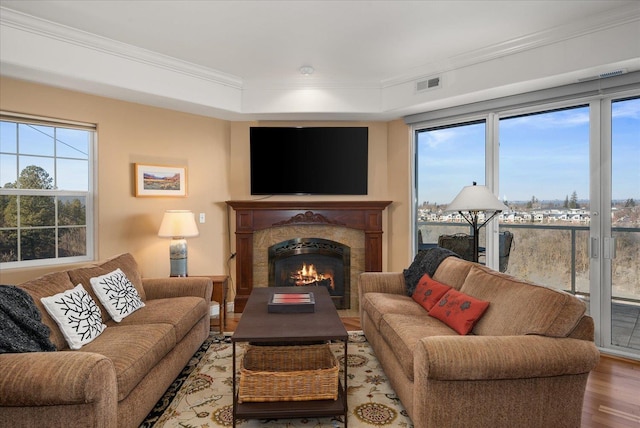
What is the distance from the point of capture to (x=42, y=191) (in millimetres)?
3566

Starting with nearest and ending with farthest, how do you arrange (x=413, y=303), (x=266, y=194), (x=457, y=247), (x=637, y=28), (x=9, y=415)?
(x=9, y=415) → (x=637, y=28) → (x=413, y=303) → (x=457, y=247) → (x=266, y=194)

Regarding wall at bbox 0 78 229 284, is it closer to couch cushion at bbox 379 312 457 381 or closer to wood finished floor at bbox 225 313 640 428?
couch cushion at bbox 379 312 457 381

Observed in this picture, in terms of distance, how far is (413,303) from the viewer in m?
3.10

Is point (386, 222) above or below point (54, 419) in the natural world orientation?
above

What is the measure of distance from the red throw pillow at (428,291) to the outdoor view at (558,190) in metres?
1.30

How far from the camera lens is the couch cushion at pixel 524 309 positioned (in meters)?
1.91

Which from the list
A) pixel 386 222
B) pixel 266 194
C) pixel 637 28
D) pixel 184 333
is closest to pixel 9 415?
pixel 184 333

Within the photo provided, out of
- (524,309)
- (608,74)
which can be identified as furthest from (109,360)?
(608,74)

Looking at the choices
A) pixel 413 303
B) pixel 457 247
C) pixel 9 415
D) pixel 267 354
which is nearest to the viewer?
pixel 9 415

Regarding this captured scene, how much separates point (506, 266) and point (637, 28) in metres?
2.28

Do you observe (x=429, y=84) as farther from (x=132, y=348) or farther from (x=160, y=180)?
(x=132, y=348)

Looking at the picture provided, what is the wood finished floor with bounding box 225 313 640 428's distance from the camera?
2209 mm

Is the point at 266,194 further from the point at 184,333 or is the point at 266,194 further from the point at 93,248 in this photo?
the point at 184,333

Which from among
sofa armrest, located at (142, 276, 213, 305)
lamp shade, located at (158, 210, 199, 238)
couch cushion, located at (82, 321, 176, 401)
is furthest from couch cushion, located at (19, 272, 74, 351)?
lamp shade, located at (158, 210, 199, 238)
